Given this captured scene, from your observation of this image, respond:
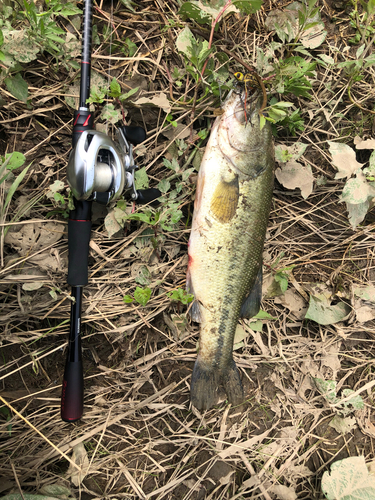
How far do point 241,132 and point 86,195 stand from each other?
1144mm

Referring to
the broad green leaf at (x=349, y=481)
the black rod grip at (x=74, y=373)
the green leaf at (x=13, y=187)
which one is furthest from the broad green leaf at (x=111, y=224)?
the broad green leaf at (x=349, y=481)

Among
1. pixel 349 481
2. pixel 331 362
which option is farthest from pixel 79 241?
pixel 349 481

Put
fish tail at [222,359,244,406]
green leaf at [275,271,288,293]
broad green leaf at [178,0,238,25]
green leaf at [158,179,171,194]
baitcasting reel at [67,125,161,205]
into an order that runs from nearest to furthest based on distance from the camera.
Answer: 1. baitcasting reel at [67,125,161,205]
2. broad green leaf at [178,0,238,25]
3. green leaf at [158,179,171,194]
4. fish tail at [222,359,244,406]
5. green leaf at [275,271,288,293]

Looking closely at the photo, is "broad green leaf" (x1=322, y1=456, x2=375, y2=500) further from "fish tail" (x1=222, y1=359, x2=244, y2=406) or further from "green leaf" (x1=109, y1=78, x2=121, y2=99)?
"green leaf" (x1=109, y1=78, x2=121, y2=99)

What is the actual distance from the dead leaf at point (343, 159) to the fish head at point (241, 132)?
0.74 m

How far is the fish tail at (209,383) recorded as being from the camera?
7.17 ft

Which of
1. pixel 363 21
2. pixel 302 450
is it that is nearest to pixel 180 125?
pixel 363 21

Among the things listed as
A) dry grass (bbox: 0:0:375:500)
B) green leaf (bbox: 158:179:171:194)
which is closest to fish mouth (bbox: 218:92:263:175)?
dry grass (bbox: 0:0:375:500)

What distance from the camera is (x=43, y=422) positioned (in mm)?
2045

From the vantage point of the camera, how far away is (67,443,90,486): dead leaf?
2049mm

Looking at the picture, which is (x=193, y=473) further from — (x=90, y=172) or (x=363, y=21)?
(x=363, y=21)

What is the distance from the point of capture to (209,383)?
2.20m

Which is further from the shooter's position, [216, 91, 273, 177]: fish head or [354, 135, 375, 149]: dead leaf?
[354, 135, 375, 149]: dead leaf

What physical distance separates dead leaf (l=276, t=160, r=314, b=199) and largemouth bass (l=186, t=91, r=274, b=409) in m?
0.28
